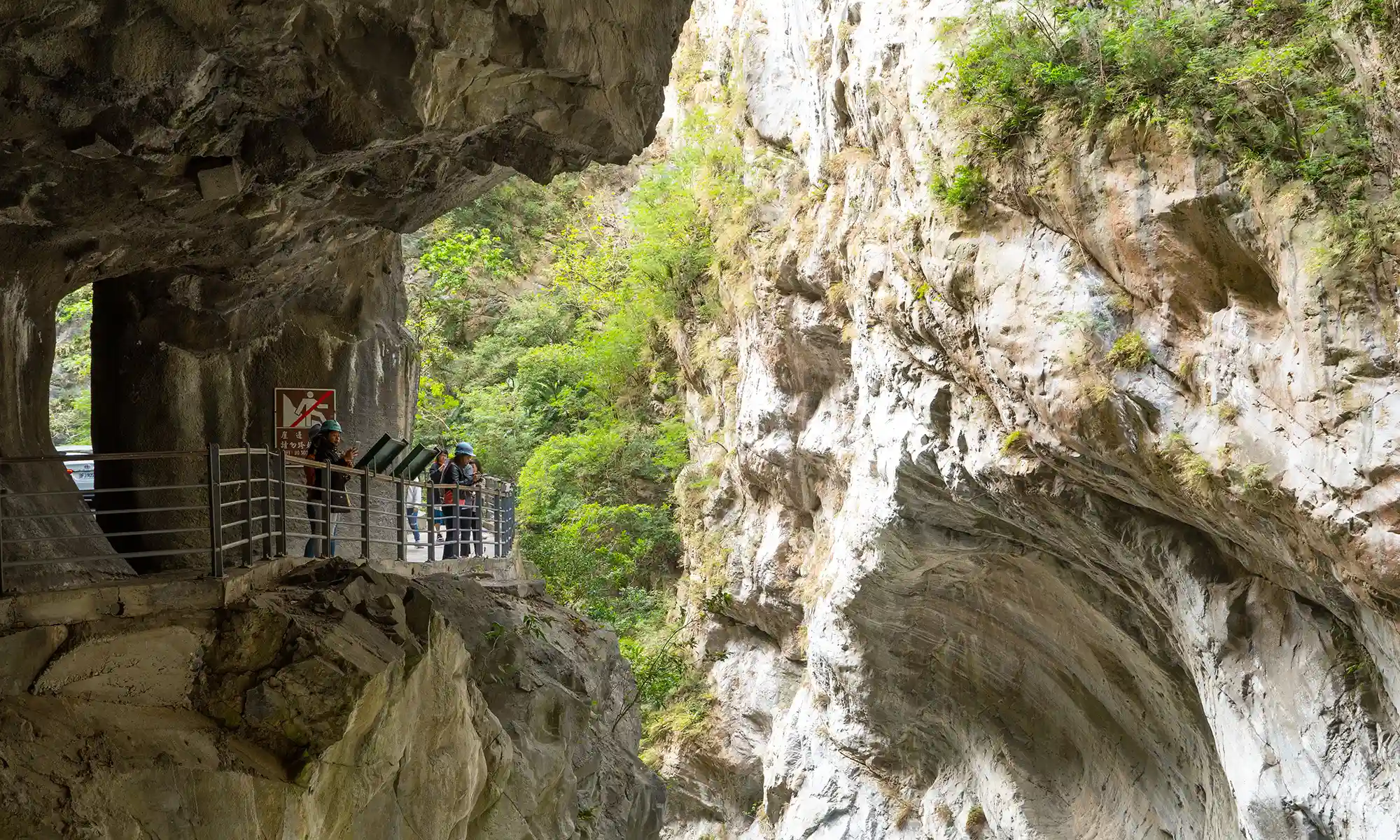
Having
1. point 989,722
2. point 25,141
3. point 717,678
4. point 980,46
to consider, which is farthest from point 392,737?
point 717,678

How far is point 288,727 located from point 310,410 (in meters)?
5.67

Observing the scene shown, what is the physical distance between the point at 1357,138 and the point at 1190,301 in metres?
1.73

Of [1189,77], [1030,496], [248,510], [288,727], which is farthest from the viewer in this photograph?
[1030,496]

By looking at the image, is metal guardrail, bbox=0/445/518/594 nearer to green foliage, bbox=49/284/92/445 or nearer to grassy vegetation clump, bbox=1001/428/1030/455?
grassy vegetation clump, bbox=1001/428/1030/455

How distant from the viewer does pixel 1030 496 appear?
467 inches

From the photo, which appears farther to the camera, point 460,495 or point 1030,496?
point 460,495

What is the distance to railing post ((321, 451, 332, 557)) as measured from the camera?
9367 millimetres

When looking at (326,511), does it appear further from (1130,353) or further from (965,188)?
(1130,353)

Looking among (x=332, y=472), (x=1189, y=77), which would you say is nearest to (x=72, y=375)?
(x=332, y=472)

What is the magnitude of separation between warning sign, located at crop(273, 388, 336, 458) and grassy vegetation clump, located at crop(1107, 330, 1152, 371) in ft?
25.6

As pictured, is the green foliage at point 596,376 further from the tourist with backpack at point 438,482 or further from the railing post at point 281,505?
the railing post at point 281,505

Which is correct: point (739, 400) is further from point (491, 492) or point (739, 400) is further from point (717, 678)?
point (491, 492)

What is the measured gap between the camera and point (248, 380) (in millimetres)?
12188

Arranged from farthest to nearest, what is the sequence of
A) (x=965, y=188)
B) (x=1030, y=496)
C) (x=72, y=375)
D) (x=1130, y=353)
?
(x=72, y=375)
(x=1030, y=496)
(x=965, y=188)
(x=1130, y=353)
